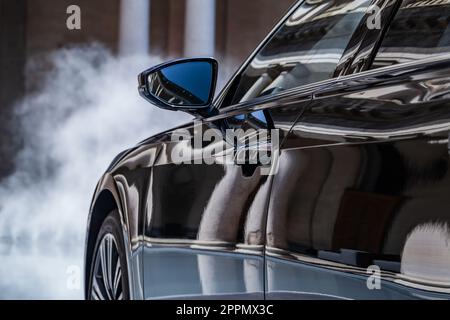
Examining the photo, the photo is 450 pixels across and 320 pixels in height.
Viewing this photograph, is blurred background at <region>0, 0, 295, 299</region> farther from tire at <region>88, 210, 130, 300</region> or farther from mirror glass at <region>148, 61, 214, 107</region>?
mirror glass at <region>148, 61, 214, 107</region>

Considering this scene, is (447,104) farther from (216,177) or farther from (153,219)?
(153,219)

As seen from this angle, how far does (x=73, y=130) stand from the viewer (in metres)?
19.8

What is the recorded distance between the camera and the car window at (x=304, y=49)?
2.46 m

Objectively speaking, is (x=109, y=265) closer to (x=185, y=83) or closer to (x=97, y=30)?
(x=185, y=83)

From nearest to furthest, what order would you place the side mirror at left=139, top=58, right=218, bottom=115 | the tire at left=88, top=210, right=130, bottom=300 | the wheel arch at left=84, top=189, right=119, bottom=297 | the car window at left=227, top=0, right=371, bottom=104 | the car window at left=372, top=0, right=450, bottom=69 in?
the car window at left=372, top=0, right=450, bottom=69
the car window at left=227, top=0, right=371, bottom=104
the side mirror at left=139, top=58, right=218, bottom=115
the tire at left=88, top=210, right=130, bottom=300
the wheel arch at left=84, top=189, right=119, bottom=297

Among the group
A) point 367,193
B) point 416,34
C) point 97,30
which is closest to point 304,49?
point 416,34

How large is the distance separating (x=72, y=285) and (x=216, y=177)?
4.39m

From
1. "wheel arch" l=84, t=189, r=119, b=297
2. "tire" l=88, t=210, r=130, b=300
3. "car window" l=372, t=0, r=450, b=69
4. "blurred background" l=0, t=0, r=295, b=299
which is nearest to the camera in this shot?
"car window" l=372, t=0, r=450, b=69

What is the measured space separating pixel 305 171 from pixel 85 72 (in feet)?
58.6

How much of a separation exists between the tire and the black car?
0.01 m

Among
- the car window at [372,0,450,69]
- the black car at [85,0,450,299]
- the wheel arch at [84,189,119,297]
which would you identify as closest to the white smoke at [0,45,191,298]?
the wheel arch at [84,189,119,297]

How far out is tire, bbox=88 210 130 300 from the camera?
3176 mm
